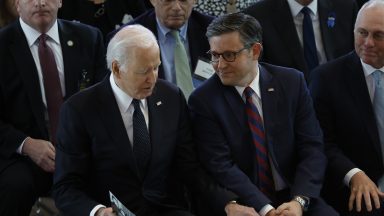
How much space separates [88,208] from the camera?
2.84 metres

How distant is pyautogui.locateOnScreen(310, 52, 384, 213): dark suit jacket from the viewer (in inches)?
135

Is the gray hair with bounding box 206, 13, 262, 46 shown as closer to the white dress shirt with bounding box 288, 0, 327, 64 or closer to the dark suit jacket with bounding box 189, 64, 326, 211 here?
the dark suit jacket with bounding box 189, 64, 326, 211

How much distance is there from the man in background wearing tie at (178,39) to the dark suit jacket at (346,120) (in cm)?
83

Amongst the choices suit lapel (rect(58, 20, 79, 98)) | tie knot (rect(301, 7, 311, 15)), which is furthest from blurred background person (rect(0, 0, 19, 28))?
tie knot (rect(301, 7, 311, 15))

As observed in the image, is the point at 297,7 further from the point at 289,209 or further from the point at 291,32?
the point at 289,209

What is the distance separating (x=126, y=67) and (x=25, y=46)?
101cm

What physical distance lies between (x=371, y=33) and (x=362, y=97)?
34 cm

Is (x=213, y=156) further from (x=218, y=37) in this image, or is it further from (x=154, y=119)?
(x=218, y=37)

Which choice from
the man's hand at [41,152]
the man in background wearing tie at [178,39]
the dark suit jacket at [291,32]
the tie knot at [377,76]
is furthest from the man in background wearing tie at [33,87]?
the tie knot at [377,76]

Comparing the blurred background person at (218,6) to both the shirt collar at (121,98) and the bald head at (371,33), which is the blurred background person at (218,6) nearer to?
the bald head at (371,33)

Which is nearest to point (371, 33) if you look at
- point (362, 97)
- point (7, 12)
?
point (362, 97)

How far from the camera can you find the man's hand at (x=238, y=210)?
2.90 m

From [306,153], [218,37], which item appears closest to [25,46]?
[218,37]

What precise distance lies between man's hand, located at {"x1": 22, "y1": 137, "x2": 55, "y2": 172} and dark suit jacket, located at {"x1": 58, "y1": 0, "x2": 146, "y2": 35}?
1381mm
